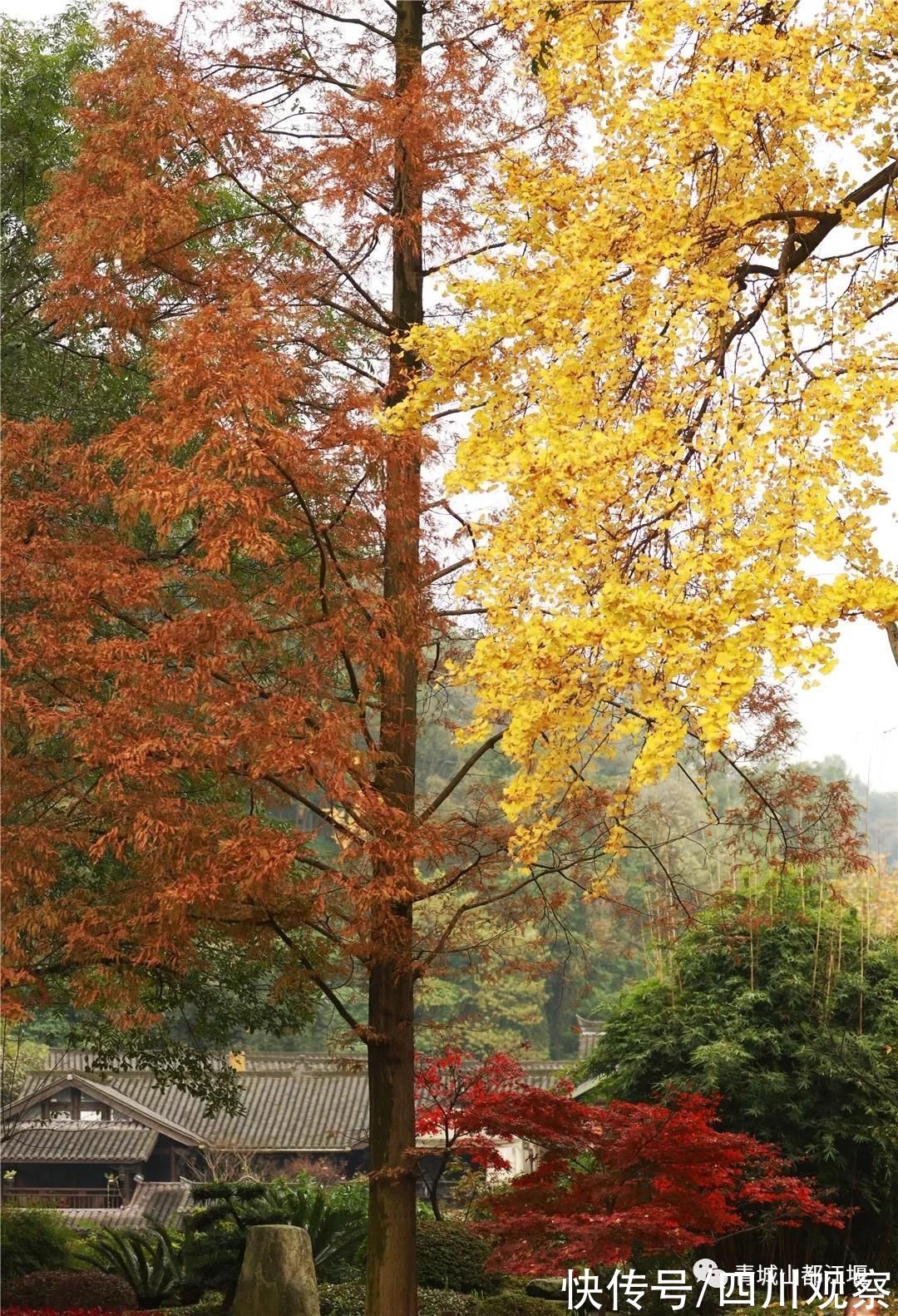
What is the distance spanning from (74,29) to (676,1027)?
774 cm

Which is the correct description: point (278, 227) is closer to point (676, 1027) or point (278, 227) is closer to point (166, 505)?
point (166, 505)

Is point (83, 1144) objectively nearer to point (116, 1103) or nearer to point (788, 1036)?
point (116, 1103)

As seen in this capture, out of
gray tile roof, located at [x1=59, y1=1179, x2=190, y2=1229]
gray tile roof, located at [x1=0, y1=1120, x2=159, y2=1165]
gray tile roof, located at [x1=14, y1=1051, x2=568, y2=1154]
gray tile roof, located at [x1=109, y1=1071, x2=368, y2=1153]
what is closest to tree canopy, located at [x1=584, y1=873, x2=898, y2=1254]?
gray tile roof, located at [x1=14, y1=1051, x2=568, y2=1154]

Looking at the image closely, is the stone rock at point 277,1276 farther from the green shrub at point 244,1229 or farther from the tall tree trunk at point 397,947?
the tall tree trunk at point 397,947

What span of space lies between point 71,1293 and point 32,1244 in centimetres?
177

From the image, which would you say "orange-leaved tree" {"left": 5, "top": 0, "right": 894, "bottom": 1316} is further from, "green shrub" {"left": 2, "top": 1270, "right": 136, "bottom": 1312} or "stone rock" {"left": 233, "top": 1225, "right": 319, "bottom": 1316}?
"green shrub" {"left": 2, "top": 1270, "right": 136, "bottom": 1312}

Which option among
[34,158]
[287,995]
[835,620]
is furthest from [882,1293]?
[34,158]

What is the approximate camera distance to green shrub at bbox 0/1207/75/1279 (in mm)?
9969

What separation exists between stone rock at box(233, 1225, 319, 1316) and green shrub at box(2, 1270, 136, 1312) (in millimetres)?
1109

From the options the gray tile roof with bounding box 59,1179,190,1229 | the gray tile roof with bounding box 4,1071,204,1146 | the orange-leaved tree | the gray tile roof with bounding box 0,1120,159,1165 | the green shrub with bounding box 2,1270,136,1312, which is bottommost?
the gray tile roof with bounding box 59,1179,190,1229

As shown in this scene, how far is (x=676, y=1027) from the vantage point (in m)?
8.95

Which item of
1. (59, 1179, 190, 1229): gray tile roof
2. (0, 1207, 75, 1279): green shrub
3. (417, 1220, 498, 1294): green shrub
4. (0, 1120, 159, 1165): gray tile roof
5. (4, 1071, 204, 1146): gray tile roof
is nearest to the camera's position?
(417, 1220, 498, 1294): green shrub

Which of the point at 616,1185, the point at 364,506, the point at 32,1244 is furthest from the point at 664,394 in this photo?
the point at 32,1244

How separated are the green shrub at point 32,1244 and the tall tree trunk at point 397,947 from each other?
400 cm
